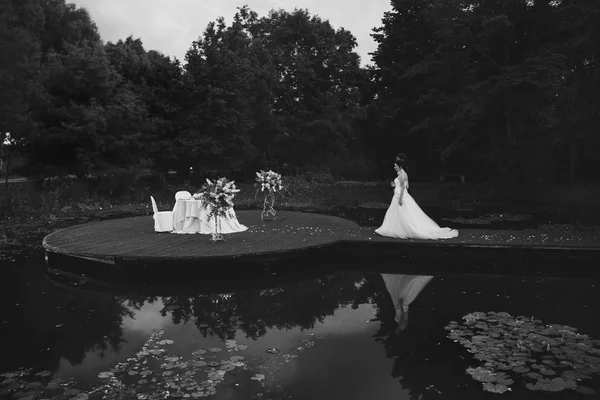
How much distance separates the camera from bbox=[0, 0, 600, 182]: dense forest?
26625mm

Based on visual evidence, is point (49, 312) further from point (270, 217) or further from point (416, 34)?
point (416, 34)

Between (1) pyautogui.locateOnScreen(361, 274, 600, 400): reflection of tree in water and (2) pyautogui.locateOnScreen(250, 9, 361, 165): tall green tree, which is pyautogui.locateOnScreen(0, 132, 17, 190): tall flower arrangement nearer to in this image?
(2) pyautogui.locateOnScreen(250, 9, 361, 165): tall green tree

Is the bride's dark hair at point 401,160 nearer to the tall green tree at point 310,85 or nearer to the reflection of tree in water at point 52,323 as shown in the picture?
the reflection of tree in water at point 52,323

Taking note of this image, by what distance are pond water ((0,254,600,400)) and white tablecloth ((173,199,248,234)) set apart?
4783 millimetres

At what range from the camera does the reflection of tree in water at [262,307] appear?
771 centimetres

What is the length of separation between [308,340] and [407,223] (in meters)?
7.06

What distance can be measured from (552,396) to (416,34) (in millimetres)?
37576

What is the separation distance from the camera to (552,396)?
516cm

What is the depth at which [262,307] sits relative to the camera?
28.5ft

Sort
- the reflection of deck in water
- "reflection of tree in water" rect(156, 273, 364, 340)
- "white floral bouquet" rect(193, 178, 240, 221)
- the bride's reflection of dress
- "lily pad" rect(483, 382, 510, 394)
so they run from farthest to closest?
"white floral bouquet" rect(193, 178, 240, 221), the reflection of deck in water, the bride's reflection of dress, "reflection of tree in water" rect(156, 273, 364, 340), "lily pad" rect(483, 382, 510, 394)

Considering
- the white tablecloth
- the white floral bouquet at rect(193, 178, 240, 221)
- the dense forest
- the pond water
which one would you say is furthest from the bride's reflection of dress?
the dense forest

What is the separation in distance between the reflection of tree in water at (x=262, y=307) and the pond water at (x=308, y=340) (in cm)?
4

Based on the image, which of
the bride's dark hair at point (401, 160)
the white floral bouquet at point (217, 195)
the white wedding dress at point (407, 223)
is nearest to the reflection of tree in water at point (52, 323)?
the white floral bouquet at point (217, 195)

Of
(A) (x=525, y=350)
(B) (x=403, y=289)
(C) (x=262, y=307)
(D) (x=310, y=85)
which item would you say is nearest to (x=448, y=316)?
(A) (x=525, y=350)
